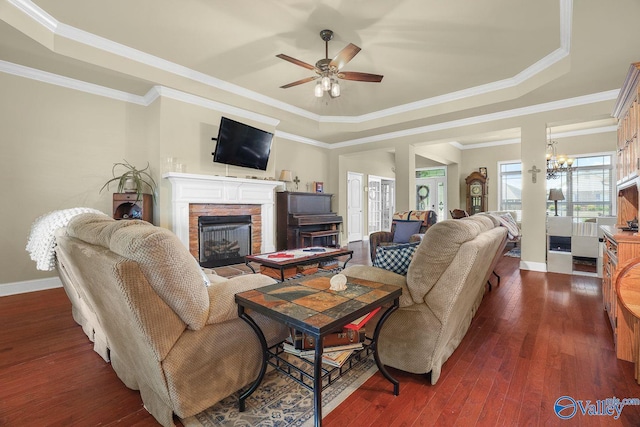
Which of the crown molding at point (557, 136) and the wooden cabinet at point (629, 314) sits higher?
the crown molding at point (557, 136)

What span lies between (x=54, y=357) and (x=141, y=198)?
89.1 inches

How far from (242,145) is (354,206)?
13.4 ft

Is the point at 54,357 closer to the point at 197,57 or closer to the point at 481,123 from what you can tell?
the point at 197,57

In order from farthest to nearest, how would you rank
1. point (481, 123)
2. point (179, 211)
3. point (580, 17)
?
point (481, 123), point (179, 211), point (580, 17)

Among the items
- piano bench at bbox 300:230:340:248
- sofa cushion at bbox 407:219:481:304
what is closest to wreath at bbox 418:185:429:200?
piano bench at bbox 300:230:340:248

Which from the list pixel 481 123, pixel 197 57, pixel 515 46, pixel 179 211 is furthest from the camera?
pixel 481 123

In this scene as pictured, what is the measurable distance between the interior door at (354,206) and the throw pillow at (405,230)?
2953 mm

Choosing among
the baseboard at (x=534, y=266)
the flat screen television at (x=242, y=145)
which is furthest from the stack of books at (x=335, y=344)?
the baseboard at (x=534, y=266)

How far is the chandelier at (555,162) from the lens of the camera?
6.41 m

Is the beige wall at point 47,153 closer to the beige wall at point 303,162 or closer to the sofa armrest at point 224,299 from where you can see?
the beige wall at point 303,162

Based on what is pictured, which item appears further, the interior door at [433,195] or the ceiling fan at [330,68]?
the interior door at [433,195]

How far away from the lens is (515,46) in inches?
134

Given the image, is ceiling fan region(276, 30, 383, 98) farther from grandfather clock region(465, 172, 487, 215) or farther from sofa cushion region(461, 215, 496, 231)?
grandfather clock region(465, 172, 487, 215)

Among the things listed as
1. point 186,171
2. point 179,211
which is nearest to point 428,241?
point 179,211
